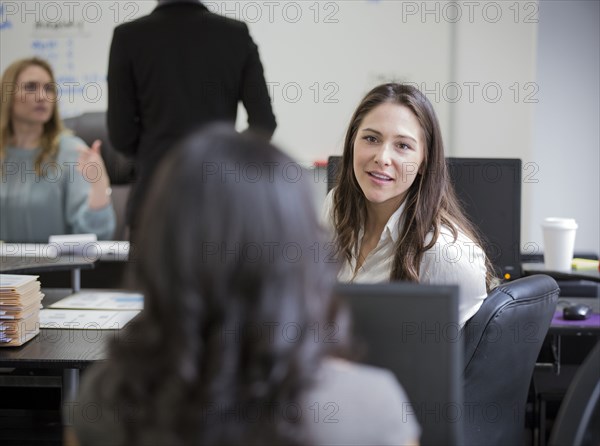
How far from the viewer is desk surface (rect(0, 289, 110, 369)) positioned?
1.71m

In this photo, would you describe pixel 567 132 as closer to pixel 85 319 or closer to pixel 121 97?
pixel 121 97

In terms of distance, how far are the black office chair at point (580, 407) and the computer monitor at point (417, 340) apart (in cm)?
12

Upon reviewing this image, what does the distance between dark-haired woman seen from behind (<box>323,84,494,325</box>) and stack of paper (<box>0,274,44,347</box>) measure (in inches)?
29.7

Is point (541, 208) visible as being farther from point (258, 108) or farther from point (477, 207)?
point (258, 108)

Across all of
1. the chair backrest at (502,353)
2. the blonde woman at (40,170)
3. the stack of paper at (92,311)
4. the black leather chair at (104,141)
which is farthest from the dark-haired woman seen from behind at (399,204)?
the black leather chair at (104,141)

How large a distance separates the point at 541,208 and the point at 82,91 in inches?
104

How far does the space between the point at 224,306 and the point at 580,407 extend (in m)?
0.44

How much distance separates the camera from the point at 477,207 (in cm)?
241

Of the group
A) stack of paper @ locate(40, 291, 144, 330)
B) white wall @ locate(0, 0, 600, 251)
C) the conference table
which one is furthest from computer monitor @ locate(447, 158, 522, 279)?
white wall @ locate(0, 0, 600, 251)

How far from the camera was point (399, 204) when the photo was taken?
188 centimetres

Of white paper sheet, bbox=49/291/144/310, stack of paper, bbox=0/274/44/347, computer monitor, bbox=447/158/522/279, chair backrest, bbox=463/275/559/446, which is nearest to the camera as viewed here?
chair backrest, bbox=463/275/559/446

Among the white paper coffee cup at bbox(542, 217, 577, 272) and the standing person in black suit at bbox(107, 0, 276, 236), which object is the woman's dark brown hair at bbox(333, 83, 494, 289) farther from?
the white paper coffee cup at bbox(542, 217, 577, 272)

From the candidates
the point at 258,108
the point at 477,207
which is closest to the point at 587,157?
the point at 477,207

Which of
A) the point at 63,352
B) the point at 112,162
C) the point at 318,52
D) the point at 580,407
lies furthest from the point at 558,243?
the point at 112,162
